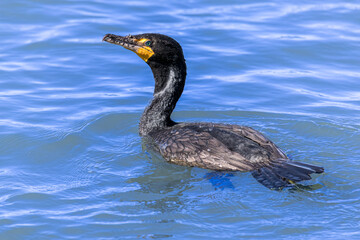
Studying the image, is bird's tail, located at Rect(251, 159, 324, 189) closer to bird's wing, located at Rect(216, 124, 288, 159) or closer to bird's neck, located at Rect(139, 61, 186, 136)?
bird's wing, located at Rect(216, 124, 288, 159)

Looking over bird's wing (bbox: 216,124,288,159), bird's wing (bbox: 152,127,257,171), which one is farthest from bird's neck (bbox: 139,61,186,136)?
bird's wing (bbox: 216,124,288,159)

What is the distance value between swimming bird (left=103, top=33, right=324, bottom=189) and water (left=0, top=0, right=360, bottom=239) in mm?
157

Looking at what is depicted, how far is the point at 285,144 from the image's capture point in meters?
8.18

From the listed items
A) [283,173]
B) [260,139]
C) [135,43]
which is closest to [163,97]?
[135,43]

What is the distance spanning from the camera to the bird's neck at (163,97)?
8195mm

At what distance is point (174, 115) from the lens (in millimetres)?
9375

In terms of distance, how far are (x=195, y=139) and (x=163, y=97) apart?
1.13 m

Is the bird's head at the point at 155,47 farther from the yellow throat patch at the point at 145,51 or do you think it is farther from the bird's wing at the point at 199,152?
the bird's wing at the point at 199,152

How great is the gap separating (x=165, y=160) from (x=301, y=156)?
1780mm

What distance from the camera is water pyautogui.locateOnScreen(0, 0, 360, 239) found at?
6145 mm

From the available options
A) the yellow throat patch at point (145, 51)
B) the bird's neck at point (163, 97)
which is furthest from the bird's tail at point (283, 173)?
the yellow throat patch at point (145, 51)

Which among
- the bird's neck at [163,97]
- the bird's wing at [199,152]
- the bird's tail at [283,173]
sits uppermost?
the bird's neck at [163,97]

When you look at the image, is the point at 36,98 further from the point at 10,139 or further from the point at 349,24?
the point at 349,24

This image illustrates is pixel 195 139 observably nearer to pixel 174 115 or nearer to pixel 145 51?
pixel 145 51
